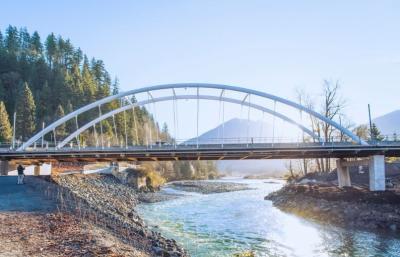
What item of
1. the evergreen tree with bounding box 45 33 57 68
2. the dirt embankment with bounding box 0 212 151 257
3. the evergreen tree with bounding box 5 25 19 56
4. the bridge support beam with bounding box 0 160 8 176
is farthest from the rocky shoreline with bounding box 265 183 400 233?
the evergreen tree with bounding box 45 33 57 68

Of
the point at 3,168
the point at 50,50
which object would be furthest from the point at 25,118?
the point at 50,50

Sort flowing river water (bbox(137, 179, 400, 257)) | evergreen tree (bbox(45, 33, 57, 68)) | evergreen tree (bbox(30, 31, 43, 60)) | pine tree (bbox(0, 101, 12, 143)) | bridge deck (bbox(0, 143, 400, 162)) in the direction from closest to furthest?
flowing river water (bbox(137, 179, 400, 257)) < bridge deck (bbox(0, 143, 400, 162)) < pine tree (bbox(0, 101, 12, 143)) < evergreen tree (bbox(30, 31, 43, 60)) < evergreen tree (bbox(45, 33, 57, 68))

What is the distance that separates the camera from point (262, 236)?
89.4ft

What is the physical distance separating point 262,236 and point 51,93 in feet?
288

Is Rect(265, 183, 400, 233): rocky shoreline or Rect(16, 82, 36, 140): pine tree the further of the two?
Rect(16, 82, 36, 140): pine tree

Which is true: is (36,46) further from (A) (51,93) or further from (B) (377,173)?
(B) (377,173)

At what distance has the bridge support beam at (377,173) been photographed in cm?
4200

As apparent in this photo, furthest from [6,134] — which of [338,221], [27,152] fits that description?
[338,221]

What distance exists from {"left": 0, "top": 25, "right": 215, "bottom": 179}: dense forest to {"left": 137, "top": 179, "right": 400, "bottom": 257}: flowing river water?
44.3m

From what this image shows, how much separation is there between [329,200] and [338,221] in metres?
6.10

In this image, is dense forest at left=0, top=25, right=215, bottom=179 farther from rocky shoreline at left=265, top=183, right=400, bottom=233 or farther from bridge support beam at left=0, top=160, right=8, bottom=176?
rocky shoreline at left=265, top=183, right=400, bottom=233

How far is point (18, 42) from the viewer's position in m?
126

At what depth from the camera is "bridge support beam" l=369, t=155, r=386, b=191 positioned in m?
42.0

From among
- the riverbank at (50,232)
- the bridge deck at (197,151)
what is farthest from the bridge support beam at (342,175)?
the riverbank at (50,232)
